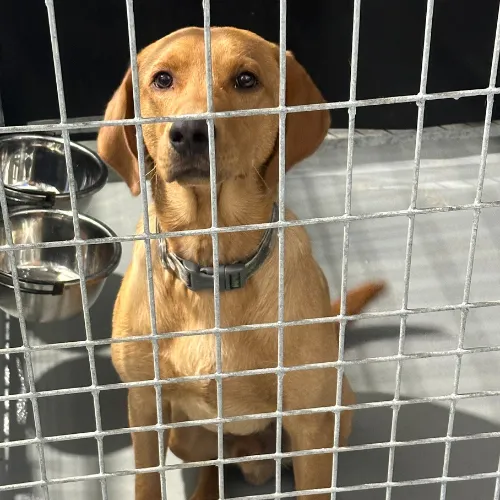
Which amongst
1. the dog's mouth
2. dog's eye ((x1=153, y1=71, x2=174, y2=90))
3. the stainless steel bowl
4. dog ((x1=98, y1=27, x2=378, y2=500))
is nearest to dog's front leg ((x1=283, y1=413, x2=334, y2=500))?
dog ((x1=98, y1=27, x2=378, y2=500))

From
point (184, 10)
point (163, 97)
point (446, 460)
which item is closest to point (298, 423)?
point (446, 460)

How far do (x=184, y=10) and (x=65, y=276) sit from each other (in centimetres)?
134

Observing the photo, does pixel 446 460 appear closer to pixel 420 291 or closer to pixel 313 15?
pixel 420 291

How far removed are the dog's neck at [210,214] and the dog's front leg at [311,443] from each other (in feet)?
1.18

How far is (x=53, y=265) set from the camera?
253 cm

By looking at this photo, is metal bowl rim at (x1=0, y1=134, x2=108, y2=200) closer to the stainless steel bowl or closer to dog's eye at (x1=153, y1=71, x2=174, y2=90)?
the stainless steel bowl

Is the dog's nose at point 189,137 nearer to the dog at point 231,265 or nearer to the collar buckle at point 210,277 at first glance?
the dog at point 231,265

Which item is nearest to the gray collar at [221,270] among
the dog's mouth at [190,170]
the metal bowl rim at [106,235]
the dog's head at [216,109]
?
the dog's head at [216,109]

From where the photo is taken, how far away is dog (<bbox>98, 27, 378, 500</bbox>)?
4.89 feet

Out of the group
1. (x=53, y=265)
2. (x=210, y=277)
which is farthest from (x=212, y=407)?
(x=53, y=265)

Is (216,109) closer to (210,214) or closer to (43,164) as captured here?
(210,214)

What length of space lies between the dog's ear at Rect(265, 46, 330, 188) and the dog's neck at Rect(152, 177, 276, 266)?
0.05 metres

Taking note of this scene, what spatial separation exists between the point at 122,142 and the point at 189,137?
1.13 feet

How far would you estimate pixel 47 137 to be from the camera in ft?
9.19
